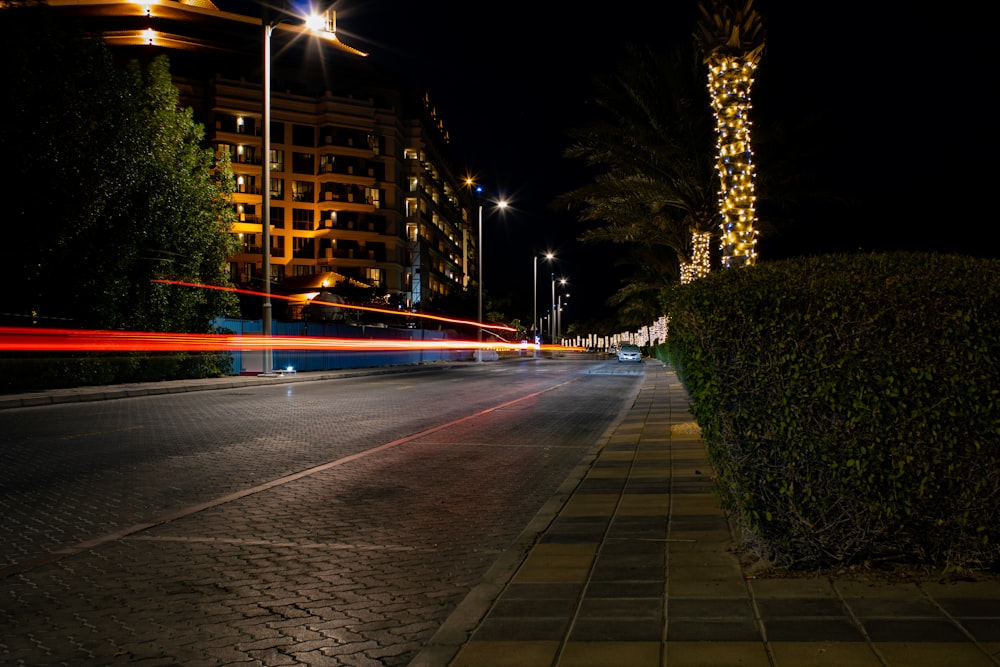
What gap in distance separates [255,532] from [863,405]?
4.83 m

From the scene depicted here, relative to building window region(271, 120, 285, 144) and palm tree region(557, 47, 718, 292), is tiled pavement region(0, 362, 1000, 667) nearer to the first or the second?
palm tree region(557, 47, 718, 292)

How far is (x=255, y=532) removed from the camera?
7160 mm

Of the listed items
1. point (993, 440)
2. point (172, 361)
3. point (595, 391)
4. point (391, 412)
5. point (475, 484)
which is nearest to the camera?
point (993, 440)

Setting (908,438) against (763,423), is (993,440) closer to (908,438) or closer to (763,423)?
(908,438)

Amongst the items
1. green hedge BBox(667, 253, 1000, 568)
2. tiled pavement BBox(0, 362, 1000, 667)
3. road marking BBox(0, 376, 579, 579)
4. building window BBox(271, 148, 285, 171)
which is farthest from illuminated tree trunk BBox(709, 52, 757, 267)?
building window BBox(271, 148, 285, 171)

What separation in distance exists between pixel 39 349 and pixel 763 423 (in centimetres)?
2485

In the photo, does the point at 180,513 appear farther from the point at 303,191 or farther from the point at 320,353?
the point at 303,191

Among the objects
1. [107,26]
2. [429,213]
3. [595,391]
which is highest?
[107,26]

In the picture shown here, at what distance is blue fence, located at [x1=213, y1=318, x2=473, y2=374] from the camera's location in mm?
36281

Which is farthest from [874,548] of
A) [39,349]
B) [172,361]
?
[172,361]

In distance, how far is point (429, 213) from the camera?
341ft

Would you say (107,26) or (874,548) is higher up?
(107,26)

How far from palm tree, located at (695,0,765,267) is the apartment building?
60900 mm

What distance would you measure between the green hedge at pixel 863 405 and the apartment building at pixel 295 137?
2720 inches
